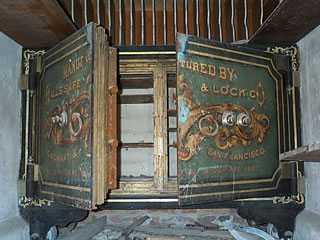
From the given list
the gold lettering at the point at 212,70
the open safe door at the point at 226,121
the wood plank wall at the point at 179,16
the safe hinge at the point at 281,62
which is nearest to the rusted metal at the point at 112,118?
the open safe door at the point at 226,121

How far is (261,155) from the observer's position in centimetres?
174

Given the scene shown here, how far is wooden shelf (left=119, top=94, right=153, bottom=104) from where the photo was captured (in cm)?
246

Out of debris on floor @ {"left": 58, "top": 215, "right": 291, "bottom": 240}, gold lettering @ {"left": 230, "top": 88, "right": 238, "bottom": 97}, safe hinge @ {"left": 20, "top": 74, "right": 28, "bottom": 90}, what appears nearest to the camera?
gold lettering @ {"left": 230, "top": 88, "right": 238, "bottom": 97}

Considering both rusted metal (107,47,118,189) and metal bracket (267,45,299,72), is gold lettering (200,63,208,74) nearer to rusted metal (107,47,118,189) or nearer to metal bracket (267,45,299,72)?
rusted metal (107,47,118,189)

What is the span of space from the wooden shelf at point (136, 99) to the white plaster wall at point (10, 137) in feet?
2.72

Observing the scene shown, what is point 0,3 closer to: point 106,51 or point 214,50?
point 106,51

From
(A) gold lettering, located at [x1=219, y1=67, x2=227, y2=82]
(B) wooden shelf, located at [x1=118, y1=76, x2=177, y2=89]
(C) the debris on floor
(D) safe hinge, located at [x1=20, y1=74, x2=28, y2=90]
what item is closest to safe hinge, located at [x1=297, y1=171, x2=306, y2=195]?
(C) the debris on floor

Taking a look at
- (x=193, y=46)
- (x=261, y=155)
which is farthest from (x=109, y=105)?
(x=261, y=155)

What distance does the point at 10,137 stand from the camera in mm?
1798

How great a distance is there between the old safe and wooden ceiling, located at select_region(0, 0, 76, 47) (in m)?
0.09

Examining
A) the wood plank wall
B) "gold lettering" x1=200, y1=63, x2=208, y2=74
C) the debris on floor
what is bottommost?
the debris on floor

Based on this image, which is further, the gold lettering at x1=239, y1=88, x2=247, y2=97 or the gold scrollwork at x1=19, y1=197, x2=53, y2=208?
the gold scrollwork at x1=19, y1=197, x2=53, y2=208

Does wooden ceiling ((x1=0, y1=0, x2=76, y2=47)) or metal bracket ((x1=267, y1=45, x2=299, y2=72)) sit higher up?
wooden ceiling ((x1=0, y1=0, x2=76, y2=47))

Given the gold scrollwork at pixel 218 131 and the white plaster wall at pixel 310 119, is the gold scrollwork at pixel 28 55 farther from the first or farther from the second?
the white plaster wall at pixel 310 119
